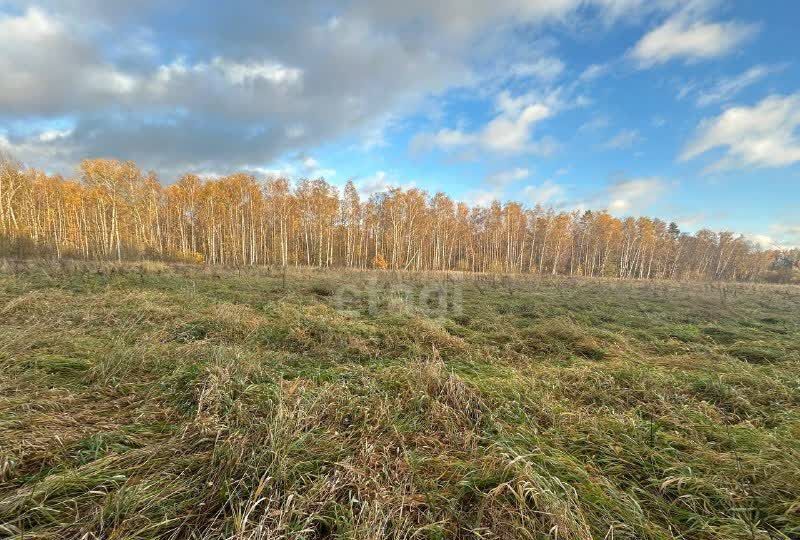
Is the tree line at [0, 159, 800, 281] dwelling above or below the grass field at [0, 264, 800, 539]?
above

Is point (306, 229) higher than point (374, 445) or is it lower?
higher

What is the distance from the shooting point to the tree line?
3178 centimetres

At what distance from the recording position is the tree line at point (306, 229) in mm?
31781

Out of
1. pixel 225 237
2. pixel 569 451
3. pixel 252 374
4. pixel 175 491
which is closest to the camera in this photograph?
pixel 175 491

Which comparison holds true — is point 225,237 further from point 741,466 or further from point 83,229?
point 741,466

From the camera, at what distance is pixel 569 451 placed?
2.95m

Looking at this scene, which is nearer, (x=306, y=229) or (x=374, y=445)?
(x=374, y=445)

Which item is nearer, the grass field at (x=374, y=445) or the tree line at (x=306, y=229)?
the grass field at (x=374, y=445)

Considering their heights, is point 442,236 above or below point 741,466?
above

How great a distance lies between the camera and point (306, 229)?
128 ft

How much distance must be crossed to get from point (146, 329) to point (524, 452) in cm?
689

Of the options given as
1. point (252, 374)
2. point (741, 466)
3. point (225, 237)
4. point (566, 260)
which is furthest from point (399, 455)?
point (566, 260)

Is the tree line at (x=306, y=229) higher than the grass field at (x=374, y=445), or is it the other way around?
the tree line at (x=306, y=229)

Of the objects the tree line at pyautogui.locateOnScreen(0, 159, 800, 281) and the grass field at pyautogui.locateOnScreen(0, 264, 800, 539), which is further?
the tree line at pyautogui.locateOnScreen(0, 159, 800, 281)
